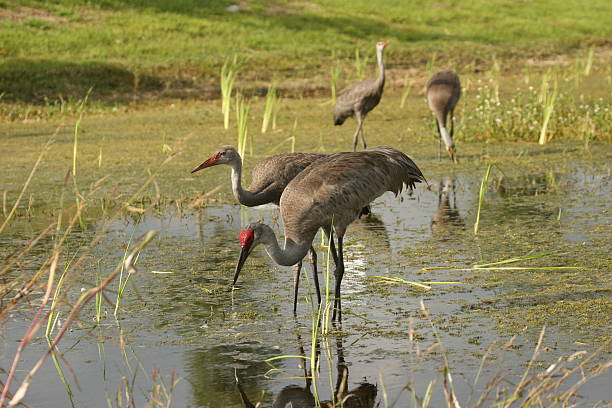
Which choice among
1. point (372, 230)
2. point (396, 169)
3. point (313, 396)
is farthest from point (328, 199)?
point (372, 230)

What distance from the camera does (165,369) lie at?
5.05m

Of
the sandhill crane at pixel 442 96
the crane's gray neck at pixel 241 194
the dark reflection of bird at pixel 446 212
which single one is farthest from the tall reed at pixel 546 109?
the crane's gray neck at pixel 241 194

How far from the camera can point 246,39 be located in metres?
23.8

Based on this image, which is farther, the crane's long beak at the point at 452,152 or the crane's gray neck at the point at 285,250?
the crane's long beak at the point at 452,152

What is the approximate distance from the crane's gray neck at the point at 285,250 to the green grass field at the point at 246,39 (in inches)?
452

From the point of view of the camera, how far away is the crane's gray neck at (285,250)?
5.71 metres

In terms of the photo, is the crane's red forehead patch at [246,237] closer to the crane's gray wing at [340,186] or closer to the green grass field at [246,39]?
the crane's gray wing at [340,186]

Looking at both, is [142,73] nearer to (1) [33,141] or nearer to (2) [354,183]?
(1) [33,141]

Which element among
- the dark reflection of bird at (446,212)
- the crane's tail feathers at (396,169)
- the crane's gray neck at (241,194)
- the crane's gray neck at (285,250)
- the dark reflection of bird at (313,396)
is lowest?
the dark reflection of bird at (313,396)

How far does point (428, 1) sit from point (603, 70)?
36.8 ft

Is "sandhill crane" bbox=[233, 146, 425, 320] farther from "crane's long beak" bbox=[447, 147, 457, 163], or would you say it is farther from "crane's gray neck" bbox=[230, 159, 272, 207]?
"crane's long beak" bbox=[447, 147, 457, 163]

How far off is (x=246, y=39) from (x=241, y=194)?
56.1 feet

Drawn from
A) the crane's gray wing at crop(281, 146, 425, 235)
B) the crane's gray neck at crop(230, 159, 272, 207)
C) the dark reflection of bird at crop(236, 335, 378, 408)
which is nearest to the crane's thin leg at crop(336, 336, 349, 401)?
the dark reflection of bird at crop(236, 335, 378, 408)

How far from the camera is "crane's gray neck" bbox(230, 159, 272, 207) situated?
7.14m
